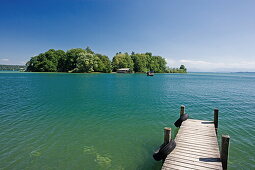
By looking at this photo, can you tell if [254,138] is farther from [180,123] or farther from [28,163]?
[28,163]

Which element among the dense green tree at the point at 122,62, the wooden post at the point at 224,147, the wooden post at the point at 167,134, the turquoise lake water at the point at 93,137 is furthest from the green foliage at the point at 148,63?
the wooden post at the point at 224,147

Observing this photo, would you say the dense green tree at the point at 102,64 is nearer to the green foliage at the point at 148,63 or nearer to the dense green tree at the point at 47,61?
the green foliage at the point at 148,63

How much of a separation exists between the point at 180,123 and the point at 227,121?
18.6 feet

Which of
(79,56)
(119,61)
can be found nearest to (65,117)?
(79,56)

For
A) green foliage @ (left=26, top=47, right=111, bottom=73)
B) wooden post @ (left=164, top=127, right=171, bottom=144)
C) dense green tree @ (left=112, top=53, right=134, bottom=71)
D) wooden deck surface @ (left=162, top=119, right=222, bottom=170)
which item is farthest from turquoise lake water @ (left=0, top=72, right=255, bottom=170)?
dense green tree @ (left=112, top=53, right=134, bottom=71)

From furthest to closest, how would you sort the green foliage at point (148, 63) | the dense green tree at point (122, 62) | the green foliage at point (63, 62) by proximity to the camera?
the green foliage at point (148, 63) → the dense green tree at point (122, 62) → the green foliage at point (63, 62)

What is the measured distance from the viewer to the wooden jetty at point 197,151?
578 cm

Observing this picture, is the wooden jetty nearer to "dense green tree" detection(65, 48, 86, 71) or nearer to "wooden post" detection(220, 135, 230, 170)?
"wooden post" detection(220, 135, 230, 170)

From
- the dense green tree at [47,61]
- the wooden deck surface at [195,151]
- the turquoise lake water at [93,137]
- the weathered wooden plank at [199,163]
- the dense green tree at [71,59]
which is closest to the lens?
the weathered wooden plank at [199,163]

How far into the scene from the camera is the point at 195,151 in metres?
6.71

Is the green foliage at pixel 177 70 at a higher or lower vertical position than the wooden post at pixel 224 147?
higher

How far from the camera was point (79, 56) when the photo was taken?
317 feet

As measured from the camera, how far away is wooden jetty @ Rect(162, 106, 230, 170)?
578 centimetres

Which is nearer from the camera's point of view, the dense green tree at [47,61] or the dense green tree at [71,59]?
the dense green tree at [47,61]
